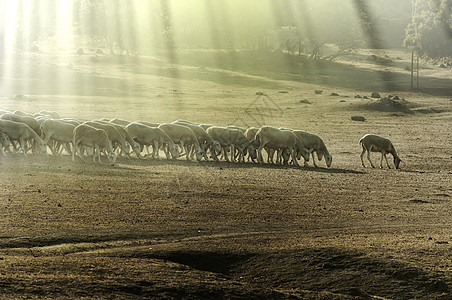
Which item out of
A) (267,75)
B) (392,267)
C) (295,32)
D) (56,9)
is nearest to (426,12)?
(267,75)

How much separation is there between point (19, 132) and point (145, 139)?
477 cm

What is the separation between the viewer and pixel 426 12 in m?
63.7

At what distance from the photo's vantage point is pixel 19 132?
75.3ft

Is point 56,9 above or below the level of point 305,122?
above

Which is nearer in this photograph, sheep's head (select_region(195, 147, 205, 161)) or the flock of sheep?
the flock of sheep

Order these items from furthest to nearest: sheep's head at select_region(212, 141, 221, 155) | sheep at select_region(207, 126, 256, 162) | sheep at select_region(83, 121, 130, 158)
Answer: sheep at select_region(207, 126, 256, 162) → sheep's head at select_region(212, 141, 221, 155) → sheep at select_region(83, 121, 130, 158)

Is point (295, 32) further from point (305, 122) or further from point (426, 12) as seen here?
point (305, 122)

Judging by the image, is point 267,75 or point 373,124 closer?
point 373,124

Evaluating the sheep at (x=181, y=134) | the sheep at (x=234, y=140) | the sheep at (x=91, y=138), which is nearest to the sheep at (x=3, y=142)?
the sheep at (x=91, y=138)

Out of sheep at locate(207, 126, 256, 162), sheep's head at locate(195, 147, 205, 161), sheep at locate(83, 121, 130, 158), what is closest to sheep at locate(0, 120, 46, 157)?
sheep at locate(83, 121, 130, 158)

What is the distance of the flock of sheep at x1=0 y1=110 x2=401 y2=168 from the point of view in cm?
2308

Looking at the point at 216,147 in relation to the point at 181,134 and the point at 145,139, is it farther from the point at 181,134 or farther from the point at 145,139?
the point at 145,139

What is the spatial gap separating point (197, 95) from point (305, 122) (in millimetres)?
17537

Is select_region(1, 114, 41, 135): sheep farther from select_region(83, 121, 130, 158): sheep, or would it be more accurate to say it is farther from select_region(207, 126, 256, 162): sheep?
select_region(207, 126, 256, 162): sheep
